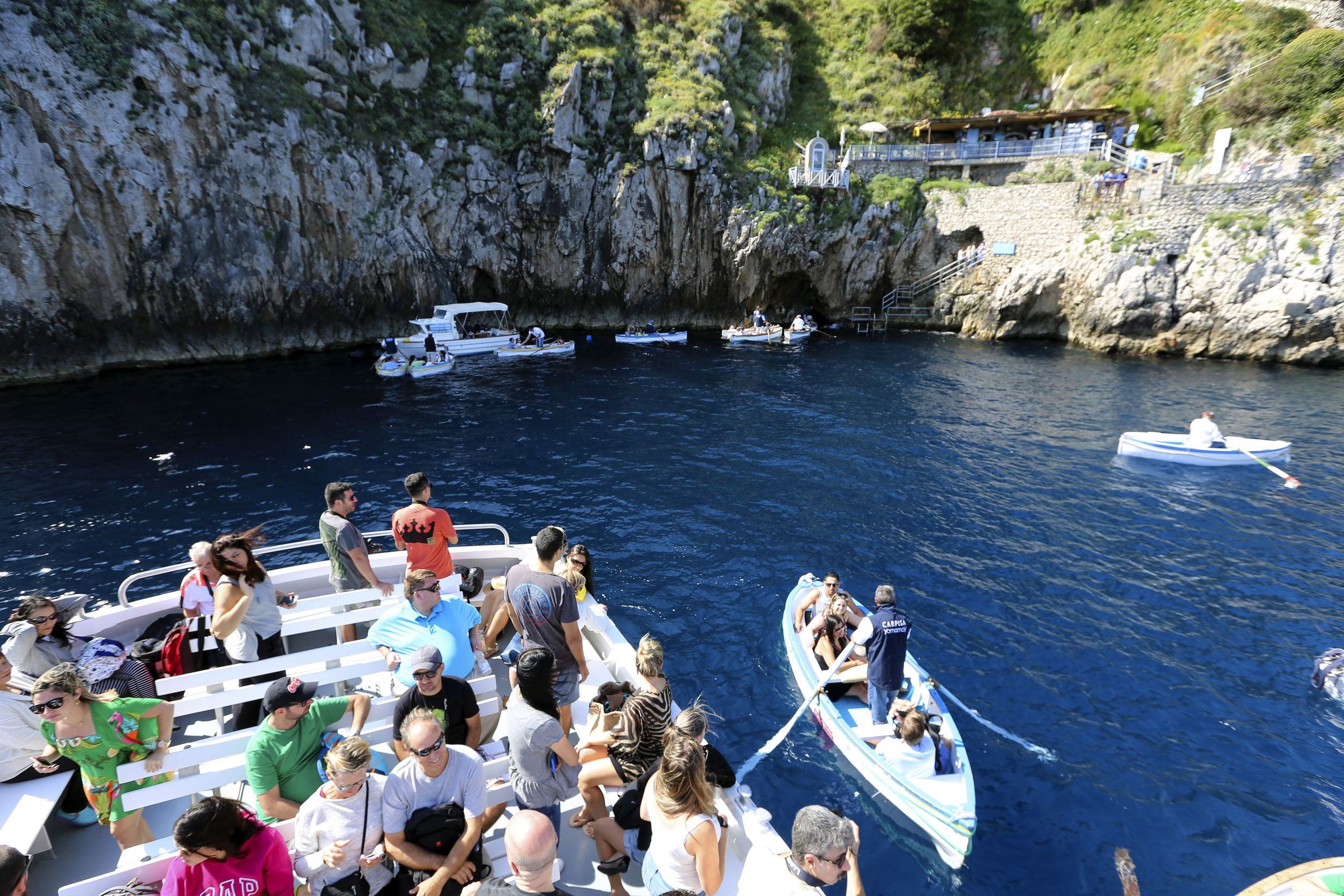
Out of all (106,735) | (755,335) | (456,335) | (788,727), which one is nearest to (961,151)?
(755,335)

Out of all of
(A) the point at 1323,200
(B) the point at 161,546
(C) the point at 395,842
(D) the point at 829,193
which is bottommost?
(B) the point at 161,546

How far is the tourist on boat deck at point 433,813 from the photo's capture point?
154 inches

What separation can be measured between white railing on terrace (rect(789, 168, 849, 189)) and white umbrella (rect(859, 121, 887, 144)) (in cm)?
382

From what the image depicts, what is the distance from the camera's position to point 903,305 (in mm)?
43875

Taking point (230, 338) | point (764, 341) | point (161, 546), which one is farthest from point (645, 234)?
point (161, 546)

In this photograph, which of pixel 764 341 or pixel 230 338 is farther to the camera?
pixel 764 341

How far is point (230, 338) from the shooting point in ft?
109

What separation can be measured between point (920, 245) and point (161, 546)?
43479 mm

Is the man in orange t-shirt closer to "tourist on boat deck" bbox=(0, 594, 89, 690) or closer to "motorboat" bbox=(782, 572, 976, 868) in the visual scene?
"tourist on boat deck" bbox=(0, 594, 89, 690)

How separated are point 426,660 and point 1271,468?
2289 centimetres

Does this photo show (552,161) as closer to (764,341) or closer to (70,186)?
(764,341)

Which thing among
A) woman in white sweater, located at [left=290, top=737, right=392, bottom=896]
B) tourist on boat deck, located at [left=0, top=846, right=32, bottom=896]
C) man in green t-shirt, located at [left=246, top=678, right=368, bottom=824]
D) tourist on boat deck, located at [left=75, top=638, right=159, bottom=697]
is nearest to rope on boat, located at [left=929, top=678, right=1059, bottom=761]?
woman in white sweater, located at [left=290, top=737, right=392, bottom=896]

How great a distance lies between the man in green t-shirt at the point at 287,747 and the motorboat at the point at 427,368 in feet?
92.8

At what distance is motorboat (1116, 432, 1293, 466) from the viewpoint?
61.7 feet
